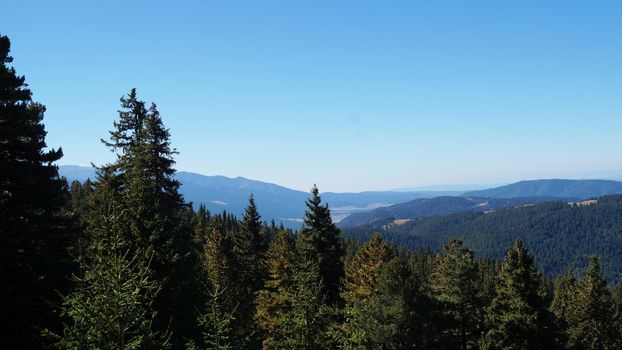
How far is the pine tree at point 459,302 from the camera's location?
28938 mm

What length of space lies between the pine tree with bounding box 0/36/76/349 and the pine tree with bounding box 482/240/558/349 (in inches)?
929

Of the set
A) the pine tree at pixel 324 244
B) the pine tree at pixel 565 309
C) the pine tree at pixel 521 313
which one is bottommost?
the pine tree at pixel 565 309

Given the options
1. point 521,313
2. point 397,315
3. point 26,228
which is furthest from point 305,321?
point 521,313

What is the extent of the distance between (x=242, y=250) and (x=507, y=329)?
86.9 feet

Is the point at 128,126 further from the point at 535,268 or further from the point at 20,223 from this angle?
the point at 535,268

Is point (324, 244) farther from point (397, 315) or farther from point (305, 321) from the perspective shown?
point (305, 321)

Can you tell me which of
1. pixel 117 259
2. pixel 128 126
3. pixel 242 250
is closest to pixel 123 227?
pixel 117 259

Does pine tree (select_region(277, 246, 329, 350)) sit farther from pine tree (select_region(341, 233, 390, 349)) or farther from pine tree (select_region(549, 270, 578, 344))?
pine tree (select_region(549, 270, 578, 344))

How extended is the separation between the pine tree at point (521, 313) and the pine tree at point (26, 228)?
23.6m

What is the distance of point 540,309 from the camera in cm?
2875

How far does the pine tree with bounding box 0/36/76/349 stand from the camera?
49.8 ft

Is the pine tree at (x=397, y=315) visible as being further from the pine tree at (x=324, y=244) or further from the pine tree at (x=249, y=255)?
the pine tree at (x=249, y=255)

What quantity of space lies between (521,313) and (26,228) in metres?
27.1

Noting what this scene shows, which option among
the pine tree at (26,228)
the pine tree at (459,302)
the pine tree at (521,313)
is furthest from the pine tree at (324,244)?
the pine tree at (26,228)
